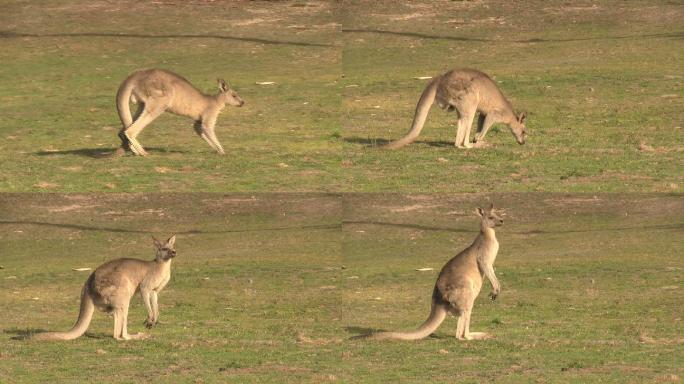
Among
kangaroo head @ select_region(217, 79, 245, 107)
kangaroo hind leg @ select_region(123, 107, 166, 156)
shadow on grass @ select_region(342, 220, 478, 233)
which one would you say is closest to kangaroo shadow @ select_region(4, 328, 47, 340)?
kangaroo hind leg @ select_region(123, 107, 166, 156)

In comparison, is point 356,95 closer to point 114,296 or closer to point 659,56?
point 659,56

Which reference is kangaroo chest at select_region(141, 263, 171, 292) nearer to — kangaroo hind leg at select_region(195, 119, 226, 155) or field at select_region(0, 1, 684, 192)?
field at select_region(0, 1, 684, 192)

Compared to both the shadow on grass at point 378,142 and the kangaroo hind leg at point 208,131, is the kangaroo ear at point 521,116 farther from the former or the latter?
the kangaroo hind leg at point 208,131

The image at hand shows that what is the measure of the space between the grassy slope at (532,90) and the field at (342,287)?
3.49 ft

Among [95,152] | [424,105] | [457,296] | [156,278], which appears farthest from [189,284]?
[457,296]

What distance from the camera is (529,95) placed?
28453mm

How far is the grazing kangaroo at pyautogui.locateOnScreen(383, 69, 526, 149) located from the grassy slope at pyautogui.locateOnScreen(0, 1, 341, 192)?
177 cm

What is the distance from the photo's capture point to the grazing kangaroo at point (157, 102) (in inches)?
859

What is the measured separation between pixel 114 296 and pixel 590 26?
17.8m

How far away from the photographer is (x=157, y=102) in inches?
865

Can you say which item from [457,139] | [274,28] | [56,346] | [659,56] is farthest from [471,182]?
[274,28]

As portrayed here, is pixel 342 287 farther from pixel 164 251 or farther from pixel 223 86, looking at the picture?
pixel 164 251

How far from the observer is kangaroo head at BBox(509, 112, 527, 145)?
23612 mm

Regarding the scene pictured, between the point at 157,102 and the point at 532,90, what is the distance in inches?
344
